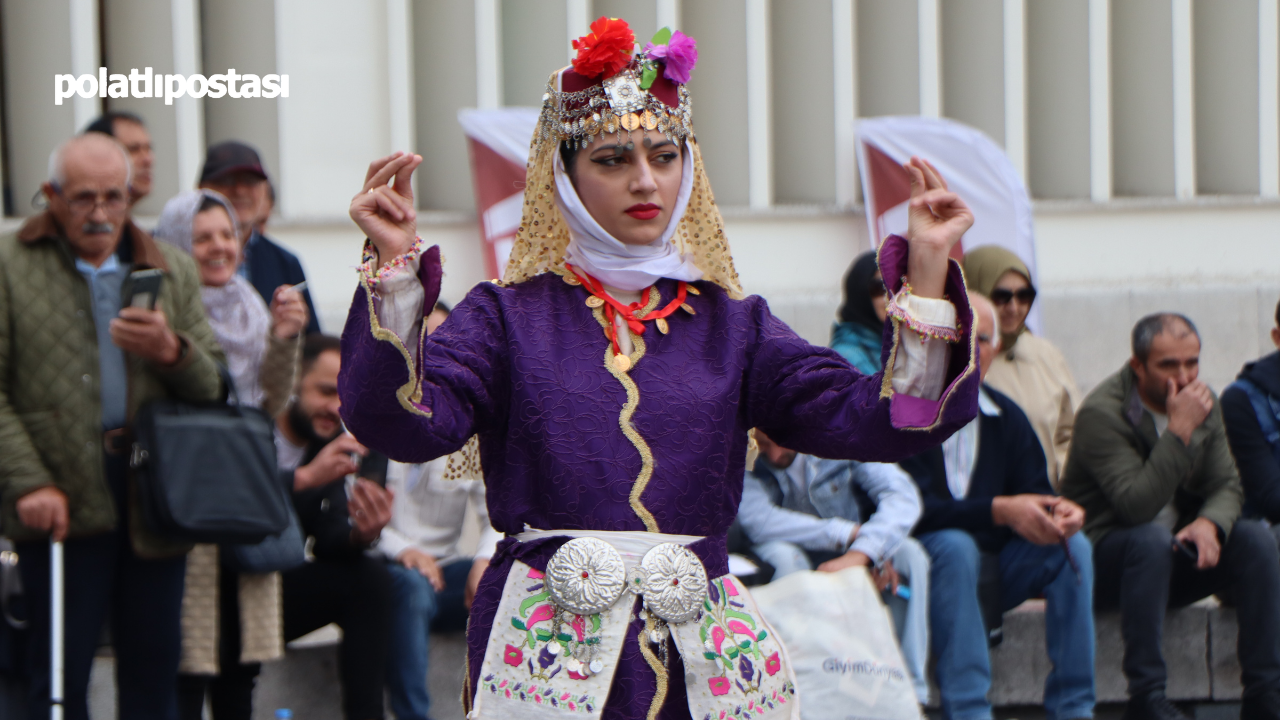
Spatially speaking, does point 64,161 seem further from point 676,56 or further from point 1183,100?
point 1183,100

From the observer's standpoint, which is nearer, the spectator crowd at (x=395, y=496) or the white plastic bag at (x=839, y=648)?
the spectator crowd at (x=395, y=496)

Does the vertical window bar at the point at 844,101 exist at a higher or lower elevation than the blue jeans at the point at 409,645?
higher

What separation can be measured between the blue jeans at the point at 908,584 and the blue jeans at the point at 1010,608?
0.22 feet

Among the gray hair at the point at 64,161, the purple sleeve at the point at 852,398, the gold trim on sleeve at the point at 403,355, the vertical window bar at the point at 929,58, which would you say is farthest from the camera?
the vertical window bar at the point at 929,58

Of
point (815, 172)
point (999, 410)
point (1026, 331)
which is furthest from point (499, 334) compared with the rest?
point (815, 172)

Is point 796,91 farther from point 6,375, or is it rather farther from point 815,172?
point 6,375

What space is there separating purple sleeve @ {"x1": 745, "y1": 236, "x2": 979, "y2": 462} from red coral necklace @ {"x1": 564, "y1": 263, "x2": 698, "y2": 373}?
0.15 metres

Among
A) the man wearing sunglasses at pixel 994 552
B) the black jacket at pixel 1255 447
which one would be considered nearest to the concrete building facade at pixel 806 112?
the black jacket at pixel 1255 447

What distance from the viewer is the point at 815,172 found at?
8766mm

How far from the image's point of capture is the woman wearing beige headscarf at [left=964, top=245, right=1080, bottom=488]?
Answer: 622 cm

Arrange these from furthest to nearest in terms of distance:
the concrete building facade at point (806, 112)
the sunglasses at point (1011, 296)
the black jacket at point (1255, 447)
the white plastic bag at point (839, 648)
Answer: the concrete building facade at point (806, 112), the sunglasses at point (1011, 296), the black jacket at point (1255, 447), the white plastic bag at point (839, 648)

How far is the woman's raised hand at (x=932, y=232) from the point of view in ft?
7.89

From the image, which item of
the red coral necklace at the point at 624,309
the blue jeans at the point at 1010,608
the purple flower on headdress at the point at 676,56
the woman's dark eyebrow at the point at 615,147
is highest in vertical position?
the purple flower on headdress at the point at 676,56

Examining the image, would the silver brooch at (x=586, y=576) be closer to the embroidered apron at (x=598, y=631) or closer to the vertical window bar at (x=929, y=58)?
the embroidered apron at (x=598, y=631)
